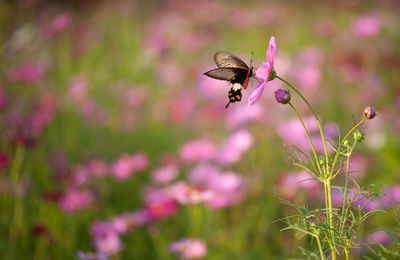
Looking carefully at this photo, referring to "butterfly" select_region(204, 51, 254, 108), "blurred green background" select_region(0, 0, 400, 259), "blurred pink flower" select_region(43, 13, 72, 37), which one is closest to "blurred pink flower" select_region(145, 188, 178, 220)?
"blurred green background" select_region(0, 0, 400, 259)

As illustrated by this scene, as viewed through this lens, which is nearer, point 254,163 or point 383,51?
point 254,163

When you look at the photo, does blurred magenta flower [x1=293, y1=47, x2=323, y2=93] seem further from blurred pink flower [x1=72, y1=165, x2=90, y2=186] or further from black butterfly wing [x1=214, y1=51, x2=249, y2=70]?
black butterfly wing [x1=214, y1=51, x2=249, y2=70]

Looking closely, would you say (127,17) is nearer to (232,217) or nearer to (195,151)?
(195,151)

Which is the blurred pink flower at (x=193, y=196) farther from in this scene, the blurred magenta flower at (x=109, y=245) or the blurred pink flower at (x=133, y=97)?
the blurred pink flower at (x=133, y=97)

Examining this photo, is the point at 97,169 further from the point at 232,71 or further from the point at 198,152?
the point at 232,71

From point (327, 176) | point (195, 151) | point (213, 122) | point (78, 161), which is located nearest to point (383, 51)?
point (213, 122)

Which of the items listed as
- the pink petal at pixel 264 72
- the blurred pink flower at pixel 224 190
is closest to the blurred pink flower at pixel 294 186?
the blurred pink flower at pixel 224 190
